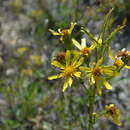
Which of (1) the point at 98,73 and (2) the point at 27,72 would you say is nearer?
(1) the point at 98,73

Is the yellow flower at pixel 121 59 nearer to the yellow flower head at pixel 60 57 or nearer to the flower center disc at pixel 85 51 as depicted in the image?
the flower center disc at pixel 85 51

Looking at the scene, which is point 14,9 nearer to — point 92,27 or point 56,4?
point 56,4

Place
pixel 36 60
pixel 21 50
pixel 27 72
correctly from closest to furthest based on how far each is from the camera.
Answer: pixel 27 72, pixel 36 60, pixel 21 50

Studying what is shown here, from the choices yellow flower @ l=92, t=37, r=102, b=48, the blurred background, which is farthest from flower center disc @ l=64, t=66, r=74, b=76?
the blurred background

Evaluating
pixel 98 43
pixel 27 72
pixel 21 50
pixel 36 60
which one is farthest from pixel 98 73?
pixel 21 50

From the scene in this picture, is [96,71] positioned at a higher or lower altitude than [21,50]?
lower

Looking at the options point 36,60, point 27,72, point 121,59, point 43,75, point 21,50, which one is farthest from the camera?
point 21,50

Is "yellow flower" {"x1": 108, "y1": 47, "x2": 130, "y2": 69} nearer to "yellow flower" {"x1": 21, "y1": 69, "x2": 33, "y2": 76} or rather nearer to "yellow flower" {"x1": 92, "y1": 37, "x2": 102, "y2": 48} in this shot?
"yellow flower" {"x1": 92, "y1": 37, "x2": 102, "y2": 48}

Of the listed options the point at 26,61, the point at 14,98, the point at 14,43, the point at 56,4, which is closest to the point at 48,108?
the point at 14,98

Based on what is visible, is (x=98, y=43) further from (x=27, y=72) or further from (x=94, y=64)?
(x=27, y=72)
